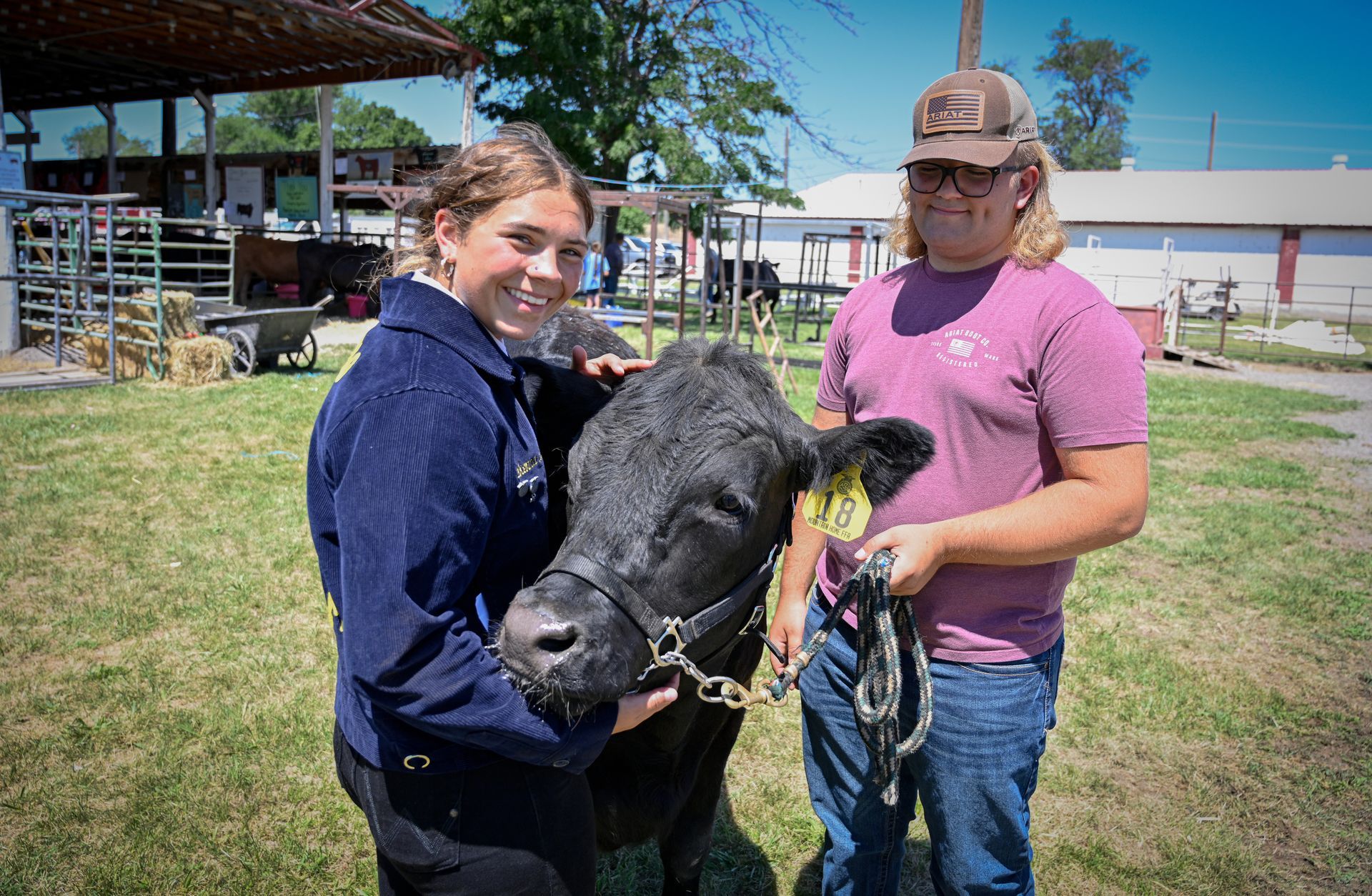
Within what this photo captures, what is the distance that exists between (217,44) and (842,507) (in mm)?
21269

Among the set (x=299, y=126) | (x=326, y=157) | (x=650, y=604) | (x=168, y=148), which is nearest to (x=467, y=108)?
(x=326, y=157)

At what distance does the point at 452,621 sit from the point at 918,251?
5.72ft

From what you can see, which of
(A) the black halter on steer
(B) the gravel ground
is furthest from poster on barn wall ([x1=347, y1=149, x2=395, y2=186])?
(A) the black halter on steer

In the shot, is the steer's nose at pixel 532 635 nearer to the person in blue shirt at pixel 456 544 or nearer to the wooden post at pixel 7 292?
the person in blue shirt at pixel 456 544

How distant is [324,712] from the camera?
165 inches

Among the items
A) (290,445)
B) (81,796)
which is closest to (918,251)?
(81,796)

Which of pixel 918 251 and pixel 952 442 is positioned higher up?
pixel 918 251

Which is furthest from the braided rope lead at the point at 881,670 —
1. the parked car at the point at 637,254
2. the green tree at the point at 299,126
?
the green tree at the point at 299,126

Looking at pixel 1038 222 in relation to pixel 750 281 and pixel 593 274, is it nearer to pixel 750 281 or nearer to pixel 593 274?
pixel 593 274

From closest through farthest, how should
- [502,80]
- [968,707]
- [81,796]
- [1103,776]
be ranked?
[968,707]
[81,796]
[1103,776]
[502,80]

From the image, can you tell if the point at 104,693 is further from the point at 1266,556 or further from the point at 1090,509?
the point at 1266,556

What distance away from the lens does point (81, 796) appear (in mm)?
3469

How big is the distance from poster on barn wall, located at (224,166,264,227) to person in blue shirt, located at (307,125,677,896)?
22881mm

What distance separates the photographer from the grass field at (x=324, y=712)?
3.36 metres
